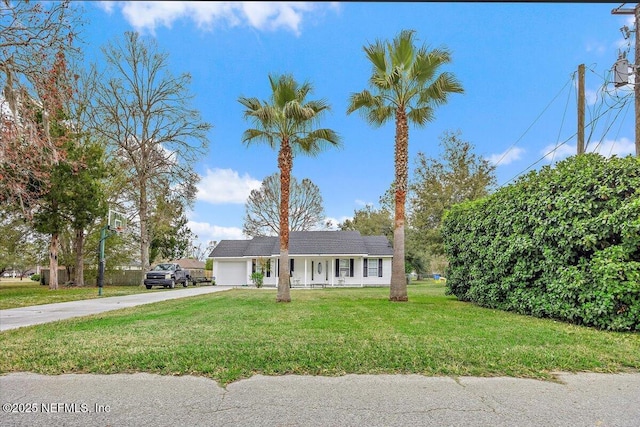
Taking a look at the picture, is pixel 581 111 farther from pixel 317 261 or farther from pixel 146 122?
pixel 146 122

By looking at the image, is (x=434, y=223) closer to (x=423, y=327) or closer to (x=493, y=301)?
(x=493, y=301)

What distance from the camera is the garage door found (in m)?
30.1

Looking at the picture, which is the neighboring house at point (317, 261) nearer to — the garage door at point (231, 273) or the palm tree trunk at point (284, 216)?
the garage door at point (231, 273)

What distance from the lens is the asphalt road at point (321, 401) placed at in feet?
10.8

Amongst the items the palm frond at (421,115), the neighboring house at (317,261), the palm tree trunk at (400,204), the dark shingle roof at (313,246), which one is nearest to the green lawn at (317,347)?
the palm tree trunk at (400,204)

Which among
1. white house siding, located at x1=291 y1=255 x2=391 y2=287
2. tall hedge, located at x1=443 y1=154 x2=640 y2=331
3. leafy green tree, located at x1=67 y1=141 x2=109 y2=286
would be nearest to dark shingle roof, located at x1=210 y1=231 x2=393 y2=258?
white house siding, located at x1=291 y1=255 x2=391 y2=287

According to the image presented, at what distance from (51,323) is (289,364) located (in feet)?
20.9

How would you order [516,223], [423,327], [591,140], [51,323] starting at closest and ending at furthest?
1. [423,327]
2. [51,323]
3. [516,223]
4. [591,140]

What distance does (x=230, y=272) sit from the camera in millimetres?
30156

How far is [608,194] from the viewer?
721 centimetres

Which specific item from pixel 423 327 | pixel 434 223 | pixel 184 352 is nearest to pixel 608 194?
pixel 423 327

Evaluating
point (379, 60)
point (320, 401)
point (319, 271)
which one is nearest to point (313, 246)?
point (319, 271)

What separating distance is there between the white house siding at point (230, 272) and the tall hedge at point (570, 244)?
2165 cm

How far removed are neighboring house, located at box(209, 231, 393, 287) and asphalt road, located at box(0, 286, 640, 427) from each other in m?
22.9
